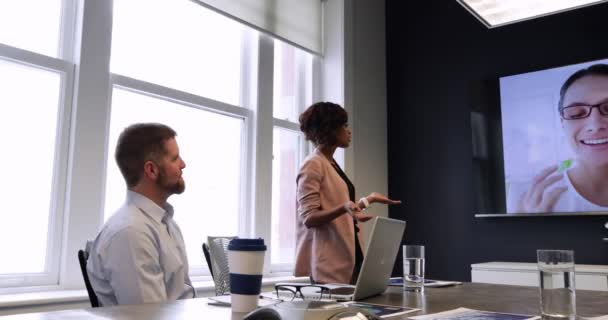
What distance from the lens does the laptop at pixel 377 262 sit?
145 cm

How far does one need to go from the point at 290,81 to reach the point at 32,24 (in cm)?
210

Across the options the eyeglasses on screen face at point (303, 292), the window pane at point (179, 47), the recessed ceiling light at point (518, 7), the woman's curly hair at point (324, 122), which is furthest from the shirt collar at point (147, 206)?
the window pane at point (179, 47)

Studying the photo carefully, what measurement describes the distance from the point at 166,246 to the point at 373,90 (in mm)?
3472

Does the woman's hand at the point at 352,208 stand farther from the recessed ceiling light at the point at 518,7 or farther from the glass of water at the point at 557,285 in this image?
the recessed ceiling light at the point at 518,7

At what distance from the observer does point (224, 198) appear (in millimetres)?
3709

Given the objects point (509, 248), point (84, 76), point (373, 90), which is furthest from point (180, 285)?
point (373, 90)

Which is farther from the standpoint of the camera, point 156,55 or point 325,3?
point 325,3

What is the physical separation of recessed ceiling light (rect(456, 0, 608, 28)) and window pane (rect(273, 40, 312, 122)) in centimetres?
225

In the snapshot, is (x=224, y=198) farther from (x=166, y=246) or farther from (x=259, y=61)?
(x=166, y=246)

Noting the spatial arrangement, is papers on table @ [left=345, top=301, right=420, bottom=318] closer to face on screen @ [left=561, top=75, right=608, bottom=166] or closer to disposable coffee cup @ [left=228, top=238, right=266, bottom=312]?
disposable coffee cup @ [left=228, top=238, right=266, bottom=312]

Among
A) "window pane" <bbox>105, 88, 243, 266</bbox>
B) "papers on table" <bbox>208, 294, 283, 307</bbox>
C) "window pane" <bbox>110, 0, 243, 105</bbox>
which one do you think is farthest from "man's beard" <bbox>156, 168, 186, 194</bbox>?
"window pane" <bbox>110, 0, 243, 105</bbox>

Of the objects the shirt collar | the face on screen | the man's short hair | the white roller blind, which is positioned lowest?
the shirt collar

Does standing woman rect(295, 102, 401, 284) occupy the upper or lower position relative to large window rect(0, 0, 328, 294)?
lower

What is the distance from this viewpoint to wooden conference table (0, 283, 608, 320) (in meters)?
1.09
